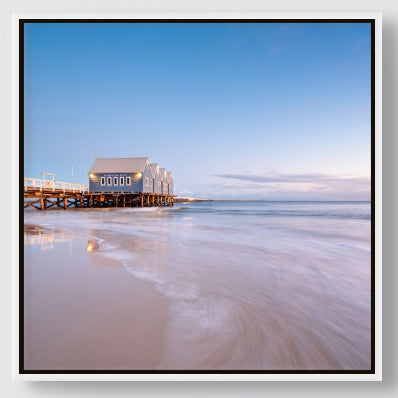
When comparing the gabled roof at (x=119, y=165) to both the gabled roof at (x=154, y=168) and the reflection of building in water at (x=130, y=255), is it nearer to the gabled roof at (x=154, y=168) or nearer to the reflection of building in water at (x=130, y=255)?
the gabled roof at (x=154, y=168)

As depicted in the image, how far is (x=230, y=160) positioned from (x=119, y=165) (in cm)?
1431

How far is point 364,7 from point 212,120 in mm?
2543

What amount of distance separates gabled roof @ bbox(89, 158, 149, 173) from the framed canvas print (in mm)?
12578

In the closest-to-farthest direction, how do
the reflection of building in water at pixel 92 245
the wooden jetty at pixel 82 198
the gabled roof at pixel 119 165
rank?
the reflection of building in water at pixel 92 245 < the wooden jetty at pixel 82 198 < the gabled roof at pixel 119 165

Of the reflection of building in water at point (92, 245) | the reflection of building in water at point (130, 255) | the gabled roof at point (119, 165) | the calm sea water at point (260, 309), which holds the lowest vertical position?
the calm sea water at point (260, 309)

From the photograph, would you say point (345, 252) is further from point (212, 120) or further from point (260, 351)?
point (212, 120)

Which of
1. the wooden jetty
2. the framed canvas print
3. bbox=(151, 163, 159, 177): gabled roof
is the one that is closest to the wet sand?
the framed canvas print

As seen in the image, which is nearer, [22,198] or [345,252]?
[22,198]

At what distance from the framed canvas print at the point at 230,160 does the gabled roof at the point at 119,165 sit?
41.3 ft

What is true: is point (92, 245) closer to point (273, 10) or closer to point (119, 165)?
point (273, 10)

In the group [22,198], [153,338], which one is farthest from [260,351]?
[22,198]

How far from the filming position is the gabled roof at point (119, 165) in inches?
652

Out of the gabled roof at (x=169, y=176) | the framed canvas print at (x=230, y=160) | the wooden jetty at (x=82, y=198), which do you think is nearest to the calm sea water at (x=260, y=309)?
the framed canvas print at (x=230, y=160)

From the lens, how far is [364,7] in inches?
76.9
